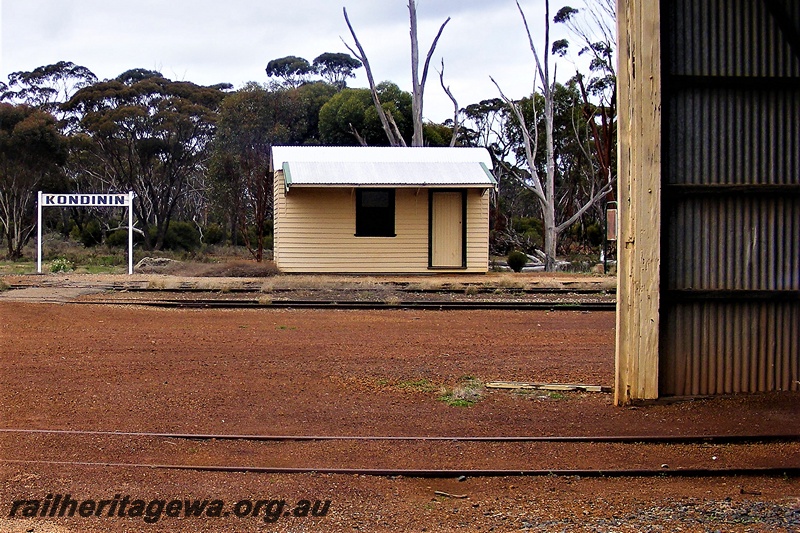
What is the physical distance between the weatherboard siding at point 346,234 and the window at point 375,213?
0.60ft

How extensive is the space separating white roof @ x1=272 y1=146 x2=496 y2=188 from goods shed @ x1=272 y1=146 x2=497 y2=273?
31mm

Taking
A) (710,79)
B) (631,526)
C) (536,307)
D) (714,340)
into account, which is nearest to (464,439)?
(631,526)

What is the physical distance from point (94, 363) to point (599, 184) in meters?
32.7

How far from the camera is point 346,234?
24781 millimetres

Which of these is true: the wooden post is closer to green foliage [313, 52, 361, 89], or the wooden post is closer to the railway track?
the railway track

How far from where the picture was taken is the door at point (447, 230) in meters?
25.1

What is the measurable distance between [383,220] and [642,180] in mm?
17114

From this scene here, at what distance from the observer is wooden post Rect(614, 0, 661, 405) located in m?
8.08

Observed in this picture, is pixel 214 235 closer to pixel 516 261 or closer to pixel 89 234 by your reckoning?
pixel 89 234

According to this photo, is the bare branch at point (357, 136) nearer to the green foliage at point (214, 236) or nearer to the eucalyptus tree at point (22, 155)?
the green foliage at point (214, 236)

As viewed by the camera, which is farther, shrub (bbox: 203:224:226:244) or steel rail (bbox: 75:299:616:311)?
shrub (bbox: 203:224:226:244)

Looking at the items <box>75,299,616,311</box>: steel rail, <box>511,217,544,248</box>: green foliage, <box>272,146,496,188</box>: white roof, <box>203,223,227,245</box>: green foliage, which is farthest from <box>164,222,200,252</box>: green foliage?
<box>75,299,616,311</box>: steel rail

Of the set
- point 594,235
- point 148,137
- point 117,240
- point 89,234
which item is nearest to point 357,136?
point 148,137

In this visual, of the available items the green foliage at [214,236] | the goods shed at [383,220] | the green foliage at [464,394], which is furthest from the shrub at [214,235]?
the green foliage at [464,394]
